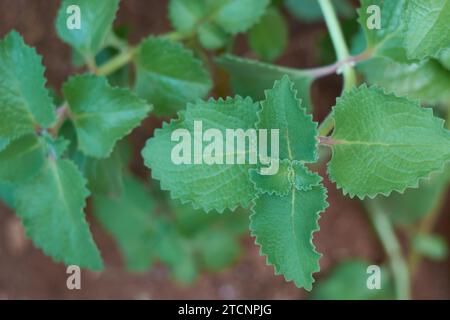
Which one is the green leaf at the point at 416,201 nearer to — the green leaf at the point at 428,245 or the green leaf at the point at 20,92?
the green leaf at the point at 428,245

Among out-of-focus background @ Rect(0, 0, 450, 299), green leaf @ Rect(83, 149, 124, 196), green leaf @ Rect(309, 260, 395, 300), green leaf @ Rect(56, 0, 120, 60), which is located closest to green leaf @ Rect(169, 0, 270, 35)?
green leaf @ Rect(56, 0, 120, 60)

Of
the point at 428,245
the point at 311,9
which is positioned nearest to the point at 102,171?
the point at 311,9

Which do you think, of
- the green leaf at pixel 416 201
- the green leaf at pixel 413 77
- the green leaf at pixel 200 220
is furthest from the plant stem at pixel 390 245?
the green leaf at pixel 413 77

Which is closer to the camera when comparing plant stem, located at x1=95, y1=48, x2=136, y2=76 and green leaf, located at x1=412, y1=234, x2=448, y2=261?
plant stem, located at x1=95, y1=48, x2=136, y2=76

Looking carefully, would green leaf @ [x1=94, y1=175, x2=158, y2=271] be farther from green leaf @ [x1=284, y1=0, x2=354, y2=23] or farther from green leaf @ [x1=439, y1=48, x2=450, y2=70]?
green leaf @ [x1=439, y1=48, x2=450, y2=70]

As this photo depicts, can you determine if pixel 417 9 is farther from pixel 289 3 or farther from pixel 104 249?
pixel 104 249

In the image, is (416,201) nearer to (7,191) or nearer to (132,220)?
(132,220)
